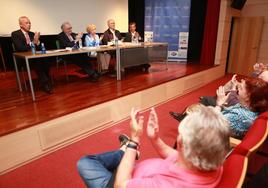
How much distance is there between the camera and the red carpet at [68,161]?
1998mm

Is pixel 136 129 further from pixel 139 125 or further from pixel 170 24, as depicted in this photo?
pixel 170 24

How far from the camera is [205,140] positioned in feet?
2.79

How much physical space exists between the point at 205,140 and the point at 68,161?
1.82 m

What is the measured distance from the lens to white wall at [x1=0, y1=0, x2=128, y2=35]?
4.50m

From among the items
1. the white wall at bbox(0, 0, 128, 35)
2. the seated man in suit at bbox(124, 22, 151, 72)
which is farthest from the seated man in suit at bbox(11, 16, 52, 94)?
the seated man in suit at bbox(124, 22, 151, 72)

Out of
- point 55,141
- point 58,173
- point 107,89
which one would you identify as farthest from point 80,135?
point 107,89

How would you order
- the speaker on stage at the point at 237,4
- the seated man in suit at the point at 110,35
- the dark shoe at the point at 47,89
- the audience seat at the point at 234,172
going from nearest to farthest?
the audience seat at the point at 234,172
the dark shoe at the point at 47,89
the seated man in suit at the point at 110,35
the speaker on stage at the point at 237,4

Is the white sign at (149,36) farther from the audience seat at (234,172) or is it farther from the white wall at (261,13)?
the audience seat at (234,172)

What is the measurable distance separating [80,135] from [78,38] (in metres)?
2.00

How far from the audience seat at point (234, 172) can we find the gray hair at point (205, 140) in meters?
0.07

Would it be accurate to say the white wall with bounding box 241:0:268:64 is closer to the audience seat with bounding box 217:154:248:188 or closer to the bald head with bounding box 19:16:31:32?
the bald head with bounding box 19:16:31:32

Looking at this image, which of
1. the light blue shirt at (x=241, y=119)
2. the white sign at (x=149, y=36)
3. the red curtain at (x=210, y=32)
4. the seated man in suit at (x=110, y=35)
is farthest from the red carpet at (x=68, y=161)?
the white sign at (x=149, y=36)

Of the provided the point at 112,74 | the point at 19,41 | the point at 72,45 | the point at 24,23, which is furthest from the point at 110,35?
the point at 19,41

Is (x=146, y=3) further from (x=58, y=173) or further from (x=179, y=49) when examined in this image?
(x=58, y=173)
